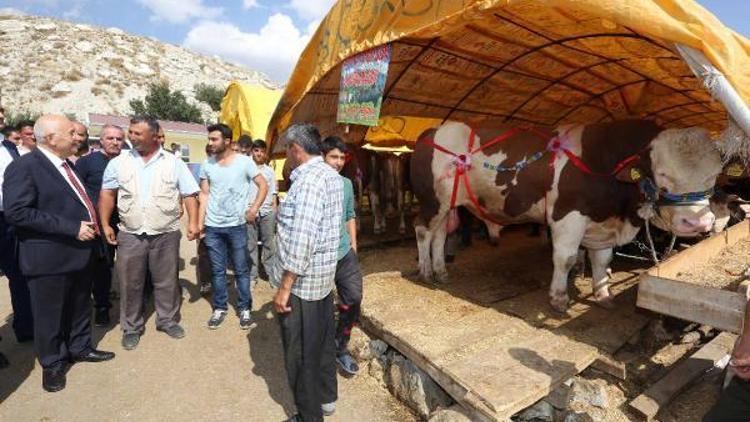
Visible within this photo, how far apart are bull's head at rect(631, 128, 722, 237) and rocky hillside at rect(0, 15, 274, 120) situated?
39522mm

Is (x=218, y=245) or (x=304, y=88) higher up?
(x=304, y=88)

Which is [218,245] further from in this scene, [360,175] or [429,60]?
[360,175]

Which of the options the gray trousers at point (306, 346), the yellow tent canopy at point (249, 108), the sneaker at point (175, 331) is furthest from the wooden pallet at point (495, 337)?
the yellow tent canopy at point (249, 108)

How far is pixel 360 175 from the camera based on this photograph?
868 centimetres

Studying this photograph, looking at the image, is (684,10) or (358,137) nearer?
(684,10)

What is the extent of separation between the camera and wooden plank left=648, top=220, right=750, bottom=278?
10.5 feet

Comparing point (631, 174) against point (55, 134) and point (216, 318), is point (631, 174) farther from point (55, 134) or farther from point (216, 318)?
point (55, 134)

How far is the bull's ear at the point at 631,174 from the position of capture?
3.72 m

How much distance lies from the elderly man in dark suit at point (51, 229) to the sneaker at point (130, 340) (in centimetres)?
55

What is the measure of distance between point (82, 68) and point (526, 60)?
173 ft

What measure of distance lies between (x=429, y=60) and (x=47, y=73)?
51028 mm

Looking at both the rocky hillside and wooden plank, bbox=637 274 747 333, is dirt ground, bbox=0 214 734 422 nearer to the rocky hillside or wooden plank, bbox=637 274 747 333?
wooden plank, bbox=637 274 747 333

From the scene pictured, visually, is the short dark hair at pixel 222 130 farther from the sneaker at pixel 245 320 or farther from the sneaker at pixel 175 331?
the sneaker at pixel 175 331

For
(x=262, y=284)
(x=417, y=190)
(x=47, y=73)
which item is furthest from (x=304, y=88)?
(x=47, y=73)
